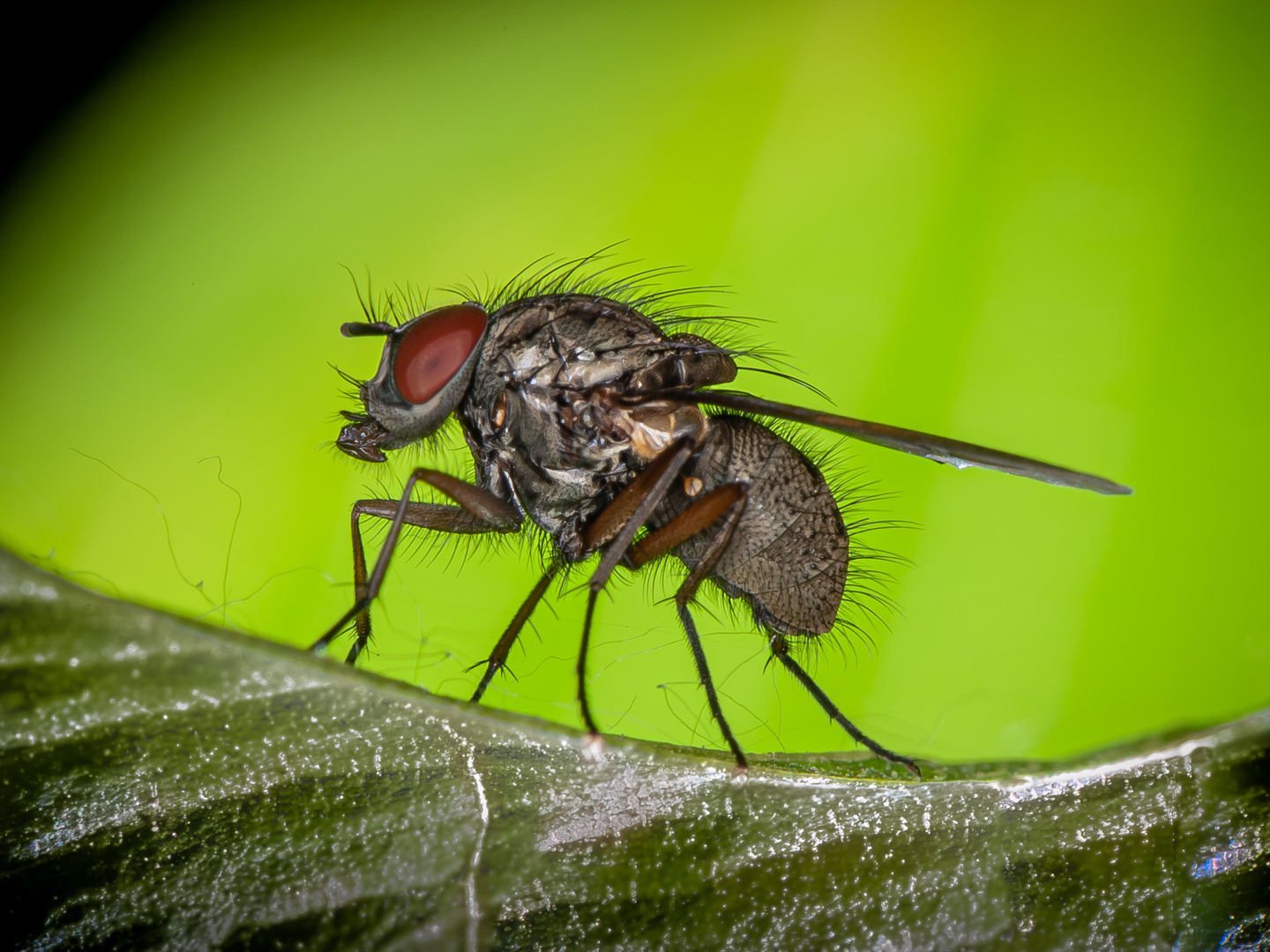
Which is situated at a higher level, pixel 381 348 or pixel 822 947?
pixel 381 348

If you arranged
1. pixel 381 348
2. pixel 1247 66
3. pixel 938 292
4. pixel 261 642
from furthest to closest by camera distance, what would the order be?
pixel 381 348, pixel 1247 66, pixel 938 292, pixel 261 642

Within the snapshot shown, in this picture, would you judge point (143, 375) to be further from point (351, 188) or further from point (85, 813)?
point (85, 813)

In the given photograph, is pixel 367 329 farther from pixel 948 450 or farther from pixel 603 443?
pixel 948 450

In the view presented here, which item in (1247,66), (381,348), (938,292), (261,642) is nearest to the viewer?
(261,642)

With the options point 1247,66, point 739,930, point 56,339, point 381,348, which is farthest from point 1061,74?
point 56,339

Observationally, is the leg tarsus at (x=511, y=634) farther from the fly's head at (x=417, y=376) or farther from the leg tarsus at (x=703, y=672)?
the fly's head at (x=417, y=376)

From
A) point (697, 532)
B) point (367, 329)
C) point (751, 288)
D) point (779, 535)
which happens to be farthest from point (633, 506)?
point (367, 329)
